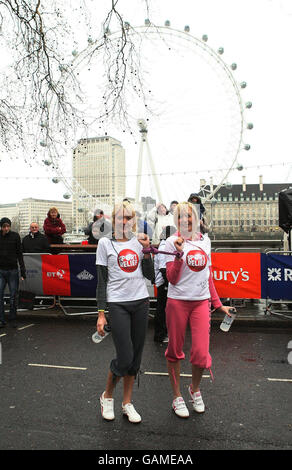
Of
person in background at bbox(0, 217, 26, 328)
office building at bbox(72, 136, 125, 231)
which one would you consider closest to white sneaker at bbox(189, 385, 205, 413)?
person in background at bbox(0, 217, 26, 328)

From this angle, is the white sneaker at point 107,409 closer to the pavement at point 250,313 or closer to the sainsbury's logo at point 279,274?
the pavement at point 250,313

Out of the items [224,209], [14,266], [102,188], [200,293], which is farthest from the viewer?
[224,209]

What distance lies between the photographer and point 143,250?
346 cm

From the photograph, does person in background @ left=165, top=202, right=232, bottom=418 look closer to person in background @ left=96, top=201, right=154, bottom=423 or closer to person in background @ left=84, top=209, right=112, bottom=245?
person in background @ left=96, top=201, right=154, bottom=423

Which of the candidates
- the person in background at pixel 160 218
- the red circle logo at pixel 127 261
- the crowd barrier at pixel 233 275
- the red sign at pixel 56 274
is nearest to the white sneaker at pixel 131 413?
the red circle logo at pixel 127 261

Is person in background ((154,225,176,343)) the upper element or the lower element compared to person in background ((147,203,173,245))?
lower

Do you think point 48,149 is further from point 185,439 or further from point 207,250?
point 185,439

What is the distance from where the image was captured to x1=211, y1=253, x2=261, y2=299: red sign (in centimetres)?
761

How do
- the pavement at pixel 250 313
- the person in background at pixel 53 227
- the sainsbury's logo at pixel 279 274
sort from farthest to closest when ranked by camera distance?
the person in background at pixel 53 227 → the sainsbury's logo at pixel 279 274 → the pavement at pixel 250 313

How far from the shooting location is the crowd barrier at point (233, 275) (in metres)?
7.50

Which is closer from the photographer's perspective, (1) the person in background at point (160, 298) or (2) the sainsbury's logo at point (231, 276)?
(1) the person in background at point (160, 298)

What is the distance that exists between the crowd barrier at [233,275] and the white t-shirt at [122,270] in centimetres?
434
